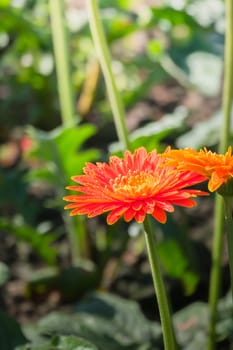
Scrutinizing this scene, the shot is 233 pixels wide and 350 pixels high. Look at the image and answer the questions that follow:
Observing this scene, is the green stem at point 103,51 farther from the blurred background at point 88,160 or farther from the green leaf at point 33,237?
the green leaf at point 33,237

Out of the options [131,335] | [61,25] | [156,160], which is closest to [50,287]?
[131,335]

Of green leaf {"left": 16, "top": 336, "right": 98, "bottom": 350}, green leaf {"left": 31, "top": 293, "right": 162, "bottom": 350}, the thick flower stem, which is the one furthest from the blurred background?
the thick flower stem

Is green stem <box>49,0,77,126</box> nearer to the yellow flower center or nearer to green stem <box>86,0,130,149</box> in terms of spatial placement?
green stem <box>86,0,130,149</box>

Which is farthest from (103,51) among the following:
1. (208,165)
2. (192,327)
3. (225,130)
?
(192,327)

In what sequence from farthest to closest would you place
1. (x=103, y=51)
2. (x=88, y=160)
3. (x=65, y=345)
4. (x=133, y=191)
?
(x=88, y=160), (x=103, y=51), (x=65, y=345), (x=133, y=191)

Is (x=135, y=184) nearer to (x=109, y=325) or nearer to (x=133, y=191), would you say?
(x=133, y=191)

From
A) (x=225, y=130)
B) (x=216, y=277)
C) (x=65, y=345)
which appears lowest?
(x=65, y=345)
